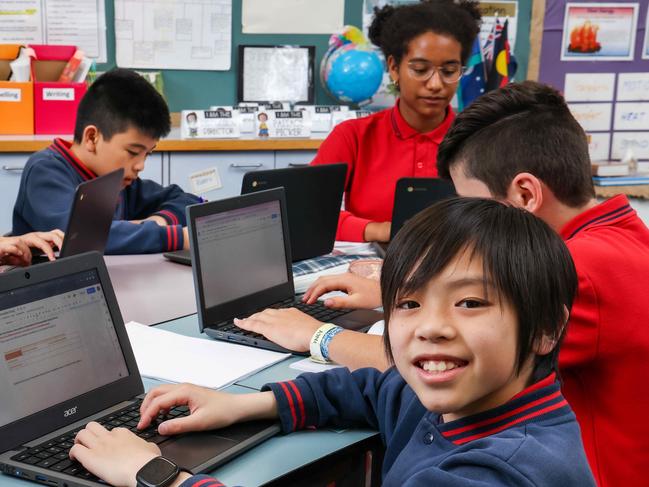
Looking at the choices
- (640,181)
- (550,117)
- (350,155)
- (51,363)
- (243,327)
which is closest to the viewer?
(51,363)

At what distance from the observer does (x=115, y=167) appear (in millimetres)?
2332

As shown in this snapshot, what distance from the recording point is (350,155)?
2.50 m

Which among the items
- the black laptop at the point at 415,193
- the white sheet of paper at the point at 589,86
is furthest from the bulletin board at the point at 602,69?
the black laptop at the point at 415,193

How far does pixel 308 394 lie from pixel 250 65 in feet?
9.69

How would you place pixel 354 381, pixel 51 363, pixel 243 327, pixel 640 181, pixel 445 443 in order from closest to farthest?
pixel 445 443, pixel 51 363, pixel 354 381, pixel 243 327, pixel 640 181

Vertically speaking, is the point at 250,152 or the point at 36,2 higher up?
the point at 36,2

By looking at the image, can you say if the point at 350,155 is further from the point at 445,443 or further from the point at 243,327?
the point at 445,443

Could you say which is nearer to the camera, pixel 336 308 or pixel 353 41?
pixel 336 308

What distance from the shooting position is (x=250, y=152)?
11.7 ft

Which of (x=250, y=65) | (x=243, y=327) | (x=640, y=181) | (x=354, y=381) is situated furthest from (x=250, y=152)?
(x=354, y=381)

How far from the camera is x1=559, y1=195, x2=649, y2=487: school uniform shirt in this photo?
3.85ft

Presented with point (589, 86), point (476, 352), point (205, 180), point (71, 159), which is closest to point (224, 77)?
point (205, 180)

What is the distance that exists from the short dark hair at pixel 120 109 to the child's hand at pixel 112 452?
1.45m

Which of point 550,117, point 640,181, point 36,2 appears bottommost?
point 640,181
